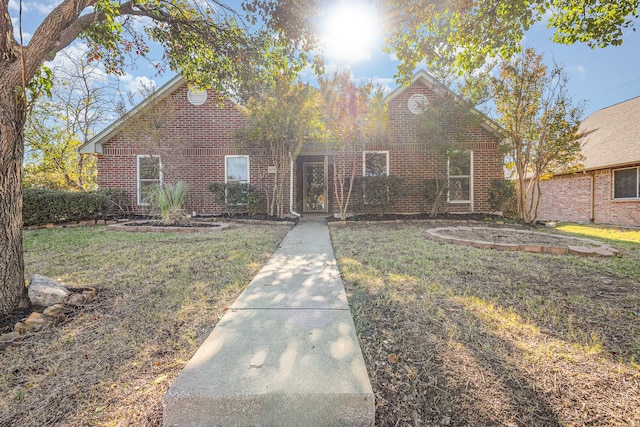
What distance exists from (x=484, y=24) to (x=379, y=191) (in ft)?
18.2

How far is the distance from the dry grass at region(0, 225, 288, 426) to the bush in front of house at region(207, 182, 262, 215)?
544 cm

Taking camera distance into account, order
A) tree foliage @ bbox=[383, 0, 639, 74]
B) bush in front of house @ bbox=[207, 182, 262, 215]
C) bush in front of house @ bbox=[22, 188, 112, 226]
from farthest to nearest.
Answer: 1. bush in front of house @ bbox=[207, 182, 262, 215]
2. bush in front of house @ bbox=[22, 188, 112, 226]
3. tree foliage @ bbox=[383, 0, 639, 74]

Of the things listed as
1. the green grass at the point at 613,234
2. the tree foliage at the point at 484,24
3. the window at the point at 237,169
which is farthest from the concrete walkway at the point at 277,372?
the window at the point at 237,169

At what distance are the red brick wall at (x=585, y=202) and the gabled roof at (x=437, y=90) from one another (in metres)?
5.73

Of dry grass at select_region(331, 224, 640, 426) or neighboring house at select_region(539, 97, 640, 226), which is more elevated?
neighboring house at select_region(539, 97, 640, 226)

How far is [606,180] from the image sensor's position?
11.0m

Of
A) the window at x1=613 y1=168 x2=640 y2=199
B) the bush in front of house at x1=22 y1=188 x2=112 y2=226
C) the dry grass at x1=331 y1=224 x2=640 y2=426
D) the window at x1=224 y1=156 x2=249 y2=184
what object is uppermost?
the window at x1=224 y1=156 x2=249 y2=184

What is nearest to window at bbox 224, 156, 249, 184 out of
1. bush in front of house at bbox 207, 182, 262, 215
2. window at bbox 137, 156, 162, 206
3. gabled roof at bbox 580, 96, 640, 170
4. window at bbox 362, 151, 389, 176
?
bush in front of house at bbox 207, 182, 262, 215

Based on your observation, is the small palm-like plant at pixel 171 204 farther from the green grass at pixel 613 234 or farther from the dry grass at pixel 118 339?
the green grass at pixel 613 234

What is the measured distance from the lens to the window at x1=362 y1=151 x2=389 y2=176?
33.8 ft

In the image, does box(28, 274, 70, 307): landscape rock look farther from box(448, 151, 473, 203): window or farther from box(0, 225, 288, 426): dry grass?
box(448, 151, 473, 203): window

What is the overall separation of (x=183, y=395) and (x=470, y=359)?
5.22 ft

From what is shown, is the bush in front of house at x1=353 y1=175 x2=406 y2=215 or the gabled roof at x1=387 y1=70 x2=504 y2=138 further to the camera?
the bush in front of house at x1=353 y1=175 x2=406 y2=215

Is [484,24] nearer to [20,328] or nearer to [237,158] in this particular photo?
[20,328]
